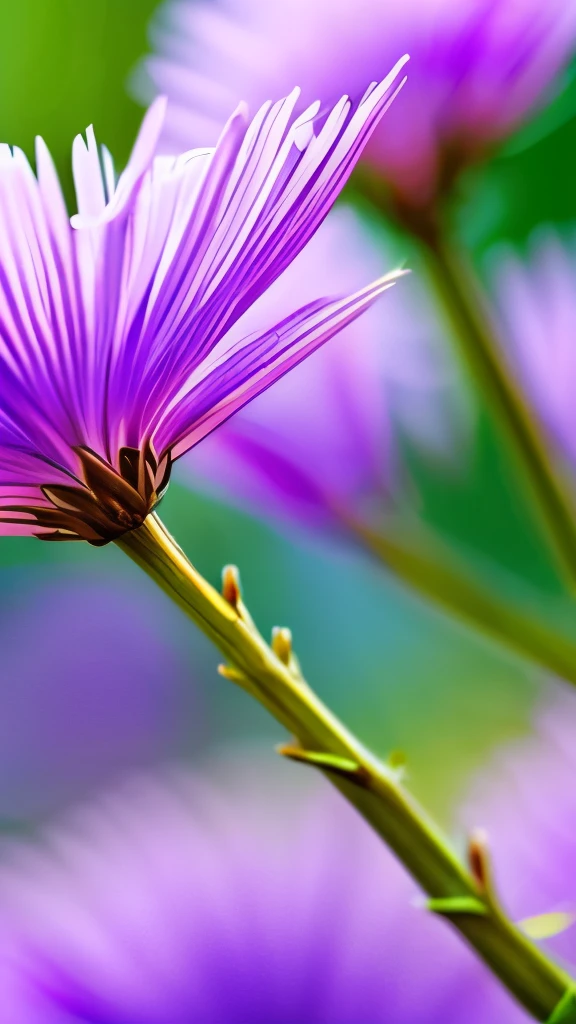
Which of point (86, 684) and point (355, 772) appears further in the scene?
point (86, 684)

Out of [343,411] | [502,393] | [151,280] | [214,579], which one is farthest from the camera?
[214,579]

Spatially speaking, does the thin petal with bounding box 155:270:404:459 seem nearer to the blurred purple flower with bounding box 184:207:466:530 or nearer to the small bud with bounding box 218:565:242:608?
the small bud with bounding box 218:565:242:608

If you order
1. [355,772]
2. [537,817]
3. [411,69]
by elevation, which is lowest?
[537,817]

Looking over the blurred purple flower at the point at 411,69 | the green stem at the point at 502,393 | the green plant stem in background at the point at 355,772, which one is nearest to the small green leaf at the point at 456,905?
the green plant stem in background at the point at 355,772

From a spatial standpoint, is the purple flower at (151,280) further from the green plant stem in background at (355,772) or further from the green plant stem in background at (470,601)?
the green plant stem in background at (470,601)

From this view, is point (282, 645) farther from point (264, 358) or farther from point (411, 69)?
point (411, 69)

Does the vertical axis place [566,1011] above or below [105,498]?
below

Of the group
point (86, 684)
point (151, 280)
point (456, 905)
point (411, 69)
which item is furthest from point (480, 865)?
point (86, 684)
